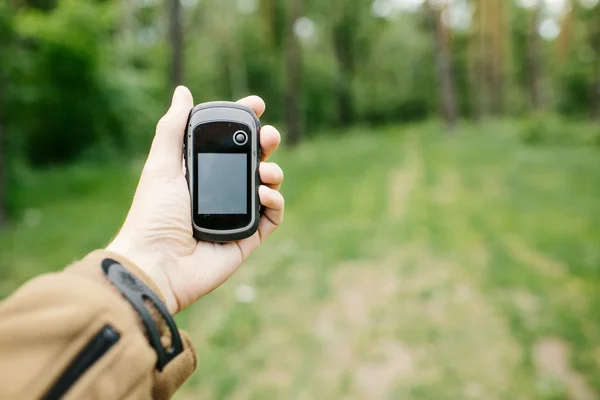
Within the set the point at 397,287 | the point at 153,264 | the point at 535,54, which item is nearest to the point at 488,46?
the point at 535,54

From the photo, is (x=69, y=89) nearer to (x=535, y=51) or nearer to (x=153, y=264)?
(x=153, y=264)

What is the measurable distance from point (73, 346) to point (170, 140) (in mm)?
1285

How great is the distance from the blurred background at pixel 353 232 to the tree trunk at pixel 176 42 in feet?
0.16

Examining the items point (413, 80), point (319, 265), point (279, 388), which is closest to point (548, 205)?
point (319, 265)

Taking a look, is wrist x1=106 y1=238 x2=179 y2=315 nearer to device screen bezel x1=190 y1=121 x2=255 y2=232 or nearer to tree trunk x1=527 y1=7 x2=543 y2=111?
device screen bezel x1=190 y1=121 x2=255 y2=232

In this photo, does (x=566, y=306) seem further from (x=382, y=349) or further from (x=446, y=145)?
(x=446, y=145)

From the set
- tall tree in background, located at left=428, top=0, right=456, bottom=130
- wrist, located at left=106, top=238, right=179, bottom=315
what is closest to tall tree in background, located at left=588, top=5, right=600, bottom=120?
tall tree in background, located at left=428, top=0, right=456, bottom=130

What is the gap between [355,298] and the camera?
5.84 metres

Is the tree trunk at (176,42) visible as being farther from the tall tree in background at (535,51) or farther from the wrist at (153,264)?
the tall tree in background at (535,51)

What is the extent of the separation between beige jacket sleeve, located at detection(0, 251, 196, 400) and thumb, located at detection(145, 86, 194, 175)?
98 centimetres

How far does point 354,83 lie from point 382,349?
3290cm

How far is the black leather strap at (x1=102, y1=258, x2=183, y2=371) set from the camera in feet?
4.59

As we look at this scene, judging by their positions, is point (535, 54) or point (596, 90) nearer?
point (596, 90)

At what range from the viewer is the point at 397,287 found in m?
6.08
